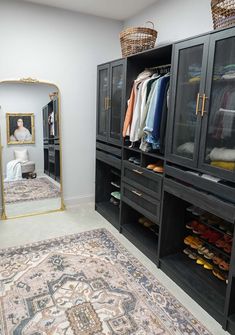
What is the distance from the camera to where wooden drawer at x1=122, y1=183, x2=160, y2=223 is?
7.78 ft

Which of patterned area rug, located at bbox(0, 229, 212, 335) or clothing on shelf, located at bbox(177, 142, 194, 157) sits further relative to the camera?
clothing on shelf, located at bbox(177, 142, 194, 157)

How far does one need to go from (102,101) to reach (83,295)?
223 cm

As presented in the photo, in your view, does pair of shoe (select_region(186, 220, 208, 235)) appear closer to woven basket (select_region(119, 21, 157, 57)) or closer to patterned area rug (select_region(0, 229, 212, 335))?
patterned area rug (select_region(0, 229, 212, 335))

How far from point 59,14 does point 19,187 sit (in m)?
2.24

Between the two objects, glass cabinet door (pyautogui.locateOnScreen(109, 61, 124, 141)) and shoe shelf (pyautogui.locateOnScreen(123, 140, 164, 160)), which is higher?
glass cabinet door (pyautogui.locateOnScreen(109, 61, 124, 141))

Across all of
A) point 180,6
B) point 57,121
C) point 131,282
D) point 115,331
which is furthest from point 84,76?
point 115,331

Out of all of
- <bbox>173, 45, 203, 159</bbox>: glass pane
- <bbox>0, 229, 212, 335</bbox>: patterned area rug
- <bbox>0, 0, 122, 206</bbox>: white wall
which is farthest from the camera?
<bbox>0, 0, 122, 206</bbox>: white wall

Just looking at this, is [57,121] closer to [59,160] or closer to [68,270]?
[59,160]

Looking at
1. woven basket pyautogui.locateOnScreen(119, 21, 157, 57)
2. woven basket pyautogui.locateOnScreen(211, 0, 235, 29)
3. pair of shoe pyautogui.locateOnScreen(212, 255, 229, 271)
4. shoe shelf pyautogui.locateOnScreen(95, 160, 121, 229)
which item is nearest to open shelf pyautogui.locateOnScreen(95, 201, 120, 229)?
shoe shelf pyautogui.locateOnScreen(95, 160, 121, 229)

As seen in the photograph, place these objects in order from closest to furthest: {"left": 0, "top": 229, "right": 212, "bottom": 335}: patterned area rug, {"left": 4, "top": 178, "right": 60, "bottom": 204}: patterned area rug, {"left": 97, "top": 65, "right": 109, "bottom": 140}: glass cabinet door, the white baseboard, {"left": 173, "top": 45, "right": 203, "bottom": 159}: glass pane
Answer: {"left": 0, "top": 229, "right": 212, "bottom": 335}: patterned area rug, {"left": 173, "top": 45, "right": 203, "bottom": 159}: glass pane, {"left": 97, "top": 65, "right": 109, "bottom": 140}: glass cabinet door, {"left": 4, "top": 178, "right": 60, "bottom": 204}: patterned area rug, the white baseboard

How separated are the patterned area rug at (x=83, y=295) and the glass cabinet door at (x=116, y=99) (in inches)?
50.8

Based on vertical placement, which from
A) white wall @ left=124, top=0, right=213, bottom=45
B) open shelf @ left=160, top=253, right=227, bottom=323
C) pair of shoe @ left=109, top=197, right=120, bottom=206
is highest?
white wall @ left=124, top=0, right=213, bottom=45

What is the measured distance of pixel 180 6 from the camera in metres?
2.57

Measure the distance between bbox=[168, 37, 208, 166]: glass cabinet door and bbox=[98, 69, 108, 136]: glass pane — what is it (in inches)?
51.5
